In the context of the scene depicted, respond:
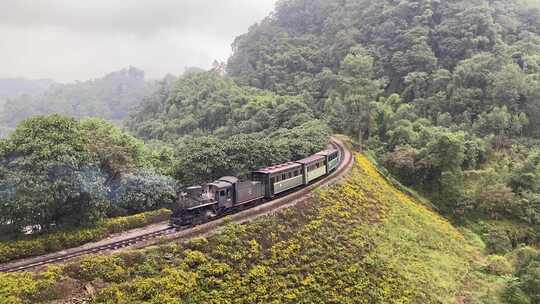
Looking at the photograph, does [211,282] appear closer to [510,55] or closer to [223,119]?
[223,119]

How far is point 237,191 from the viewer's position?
69.6ft

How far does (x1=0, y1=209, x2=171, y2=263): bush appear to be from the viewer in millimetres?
15859

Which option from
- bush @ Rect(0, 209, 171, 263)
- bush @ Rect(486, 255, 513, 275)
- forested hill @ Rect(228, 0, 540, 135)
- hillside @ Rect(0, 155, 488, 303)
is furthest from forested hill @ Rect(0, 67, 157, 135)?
bush @ Rect(486, 255, 513, 275)

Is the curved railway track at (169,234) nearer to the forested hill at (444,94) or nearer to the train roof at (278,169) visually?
the train roof at (278,169)

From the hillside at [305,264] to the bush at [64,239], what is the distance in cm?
298

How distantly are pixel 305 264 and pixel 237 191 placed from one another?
5096 millimetres

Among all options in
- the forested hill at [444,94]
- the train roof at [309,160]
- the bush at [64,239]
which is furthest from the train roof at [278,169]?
the forested hill at [444,94]

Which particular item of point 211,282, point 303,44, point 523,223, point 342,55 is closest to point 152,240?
point 211,282

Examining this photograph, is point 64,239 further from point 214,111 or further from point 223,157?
point 214,111

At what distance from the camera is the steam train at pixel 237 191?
19.3m

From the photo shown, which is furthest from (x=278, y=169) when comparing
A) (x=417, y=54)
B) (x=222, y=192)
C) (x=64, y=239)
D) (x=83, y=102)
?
(x=83, y=102)

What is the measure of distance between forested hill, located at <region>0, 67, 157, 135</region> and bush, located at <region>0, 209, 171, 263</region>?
364 feet

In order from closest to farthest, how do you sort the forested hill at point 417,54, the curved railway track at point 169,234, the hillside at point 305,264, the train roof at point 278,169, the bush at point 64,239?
the hillside at point 305,264
the curved railway track at point 169,234
the bush at point 64,239
the train roof at point 278,169
the forested hill at point 417,54

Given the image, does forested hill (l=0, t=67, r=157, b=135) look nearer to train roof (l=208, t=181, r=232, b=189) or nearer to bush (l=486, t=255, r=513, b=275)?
train roof (l=208, t=181, r=232, b=189)
